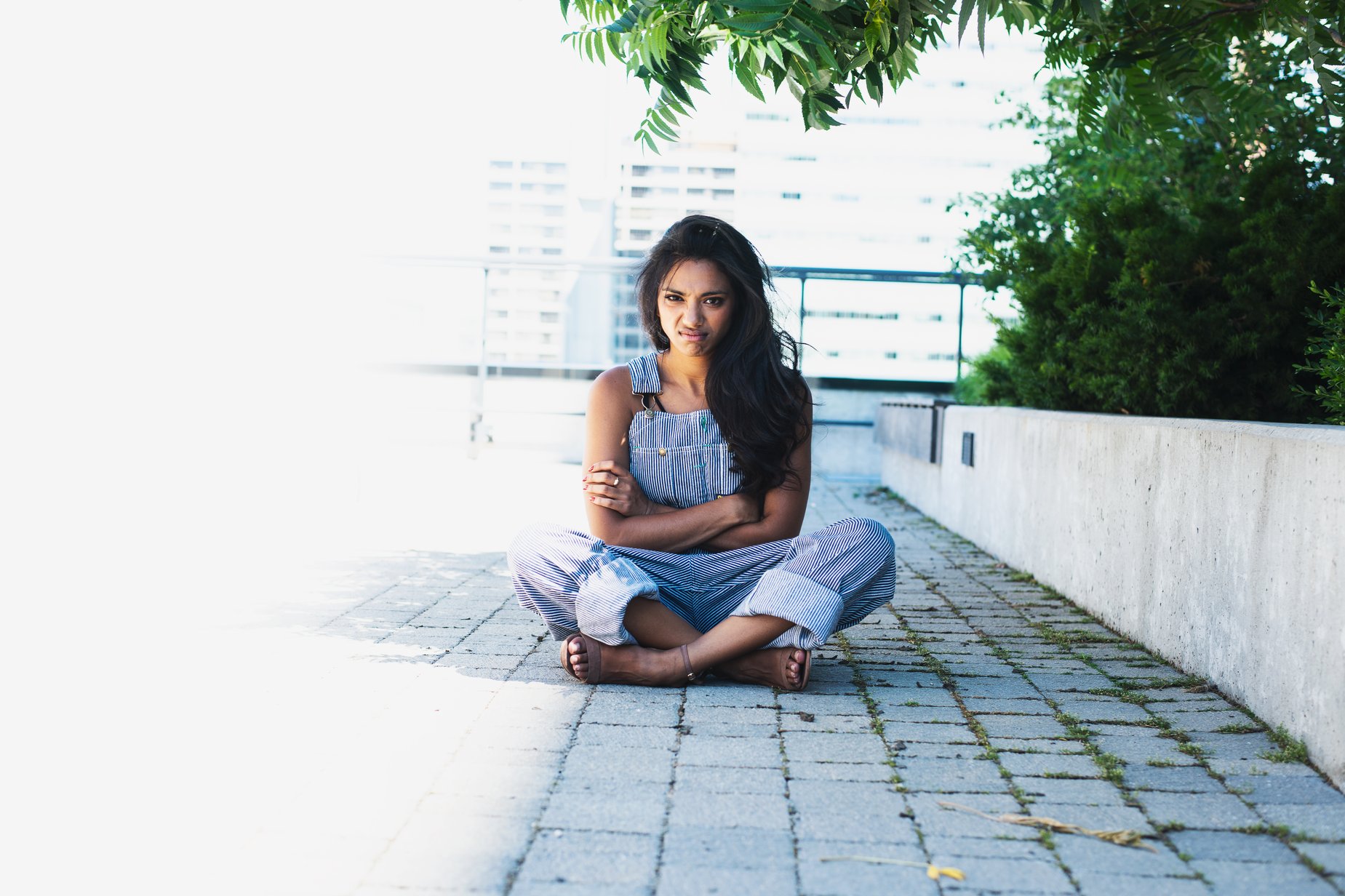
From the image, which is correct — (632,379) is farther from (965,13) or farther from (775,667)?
(965,13)

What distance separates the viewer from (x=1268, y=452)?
10.5 ft

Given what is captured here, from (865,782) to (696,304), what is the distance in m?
1.50

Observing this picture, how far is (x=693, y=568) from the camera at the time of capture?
3582mm

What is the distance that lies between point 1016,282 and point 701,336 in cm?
320

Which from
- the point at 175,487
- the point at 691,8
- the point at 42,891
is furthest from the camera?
the point at 175,487

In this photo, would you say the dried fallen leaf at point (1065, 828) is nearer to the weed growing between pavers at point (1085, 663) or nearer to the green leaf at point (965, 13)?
the weed growing between pavers at point (1085, 663)

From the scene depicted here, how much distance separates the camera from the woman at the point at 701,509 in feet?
11.1

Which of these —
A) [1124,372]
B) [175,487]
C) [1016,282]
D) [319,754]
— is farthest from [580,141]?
[319,754]

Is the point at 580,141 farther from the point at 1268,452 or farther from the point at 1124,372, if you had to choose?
the point at 1268,452

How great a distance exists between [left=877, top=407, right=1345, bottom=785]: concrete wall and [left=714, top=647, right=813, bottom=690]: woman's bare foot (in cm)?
114

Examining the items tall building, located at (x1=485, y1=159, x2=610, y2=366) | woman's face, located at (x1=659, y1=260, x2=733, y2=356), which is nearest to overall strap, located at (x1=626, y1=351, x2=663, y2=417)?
woman's face, located at (x1=659, y1=260, x2=733, y2=356)

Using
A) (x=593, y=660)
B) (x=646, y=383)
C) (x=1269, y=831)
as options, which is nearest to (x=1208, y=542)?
(x=1269, y=831)

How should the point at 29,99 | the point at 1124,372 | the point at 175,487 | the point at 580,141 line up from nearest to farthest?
the point at 1124,372 → the point at 175,487 → the point at 29,99 → the point at 580,141

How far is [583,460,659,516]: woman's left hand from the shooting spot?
11.6 ft
